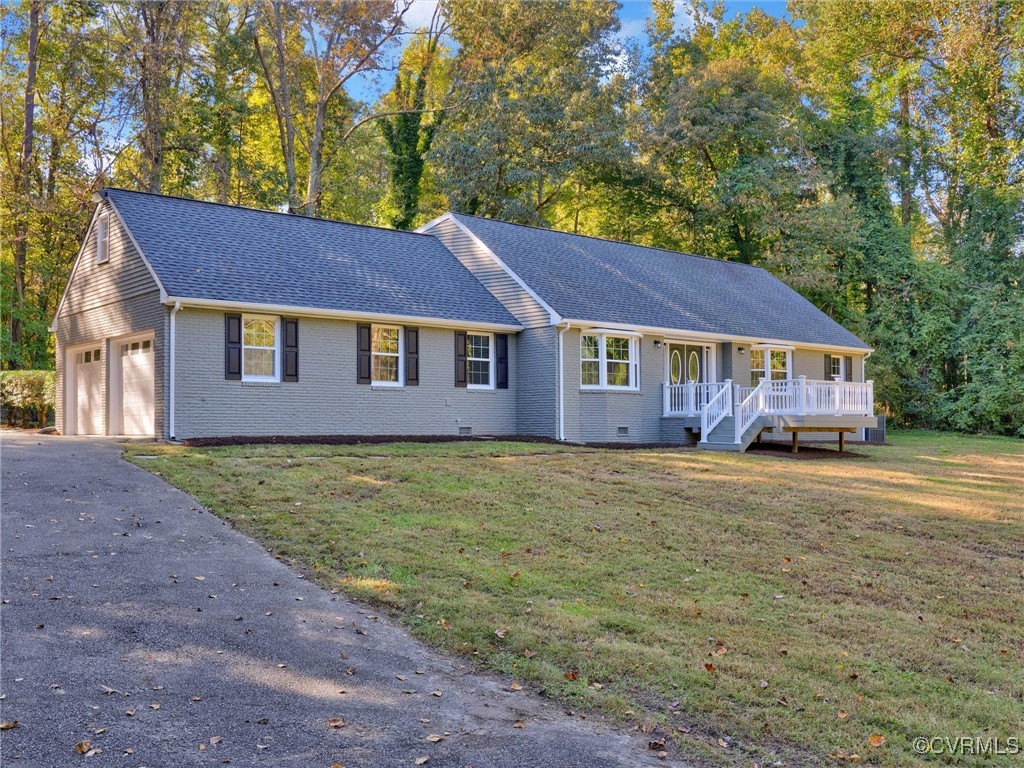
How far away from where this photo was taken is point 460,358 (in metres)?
20.2

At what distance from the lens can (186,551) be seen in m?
8.41

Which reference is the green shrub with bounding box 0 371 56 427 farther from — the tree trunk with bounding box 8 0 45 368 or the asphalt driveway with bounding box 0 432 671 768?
the asphalt driveway with bounding box 0 432 671 768

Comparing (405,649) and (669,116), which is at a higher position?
(669,116)

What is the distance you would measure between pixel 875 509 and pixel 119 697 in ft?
33.3

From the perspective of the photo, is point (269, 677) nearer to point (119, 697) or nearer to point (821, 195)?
point (119, 697)

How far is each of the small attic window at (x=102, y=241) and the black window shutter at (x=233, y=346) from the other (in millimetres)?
4208

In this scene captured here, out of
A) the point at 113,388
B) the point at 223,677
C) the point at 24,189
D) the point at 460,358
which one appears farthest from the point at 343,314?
the point at 24,189

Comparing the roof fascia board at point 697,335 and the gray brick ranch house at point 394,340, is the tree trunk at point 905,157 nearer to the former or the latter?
the roof fascia board at point 697,335

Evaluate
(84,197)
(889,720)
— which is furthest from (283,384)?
(84,197)

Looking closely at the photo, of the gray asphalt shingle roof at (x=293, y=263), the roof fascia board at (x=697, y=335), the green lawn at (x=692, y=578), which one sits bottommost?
the green lawn at (x=692, y=578)

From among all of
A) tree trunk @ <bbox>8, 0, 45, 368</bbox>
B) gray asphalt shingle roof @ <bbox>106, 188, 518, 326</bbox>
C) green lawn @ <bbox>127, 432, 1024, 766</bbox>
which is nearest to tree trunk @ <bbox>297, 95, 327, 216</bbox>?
tree trunk @ <bbox>8, 0, 45, 368</bbox>

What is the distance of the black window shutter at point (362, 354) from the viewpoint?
60.6ft

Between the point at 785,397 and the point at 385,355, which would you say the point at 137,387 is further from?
the point at 785,397

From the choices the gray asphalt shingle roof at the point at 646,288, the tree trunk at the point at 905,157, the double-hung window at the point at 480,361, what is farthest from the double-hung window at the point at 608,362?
the tree trunk at the point at 905,157
